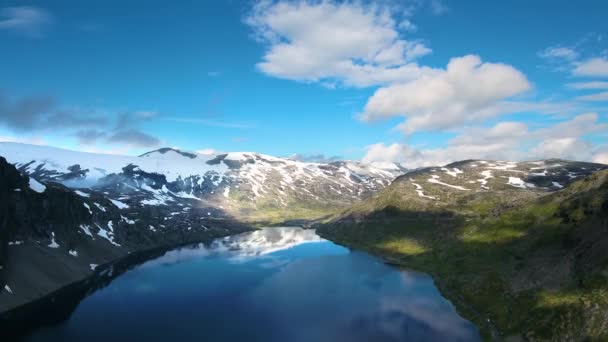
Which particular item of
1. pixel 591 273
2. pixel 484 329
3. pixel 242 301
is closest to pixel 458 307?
pixel 484 329

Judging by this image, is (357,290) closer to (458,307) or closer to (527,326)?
(458,307)

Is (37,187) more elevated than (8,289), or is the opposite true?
(37,187)

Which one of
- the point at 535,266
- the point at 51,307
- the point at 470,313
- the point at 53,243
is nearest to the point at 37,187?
the point at 53,243

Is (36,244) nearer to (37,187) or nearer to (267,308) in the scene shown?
(37,187)

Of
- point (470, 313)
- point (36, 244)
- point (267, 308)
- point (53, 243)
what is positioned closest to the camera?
point (470, 313)

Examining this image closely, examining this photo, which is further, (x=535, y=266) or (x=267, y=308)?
(x=267, y=308)

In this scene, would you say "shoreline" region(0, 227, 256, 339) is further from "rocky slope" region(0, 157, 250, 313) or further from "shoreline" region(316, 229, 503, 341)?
"shoreline" region(316, 229, 503, 341)
